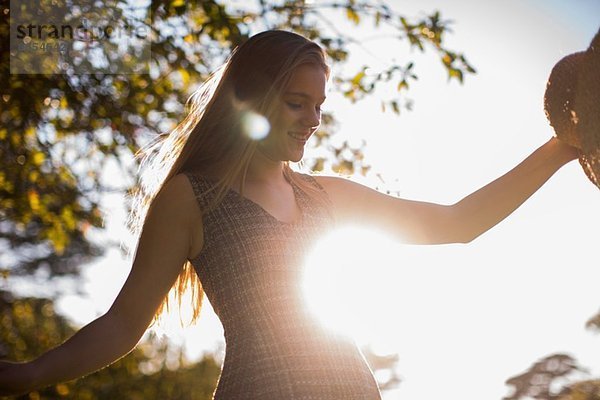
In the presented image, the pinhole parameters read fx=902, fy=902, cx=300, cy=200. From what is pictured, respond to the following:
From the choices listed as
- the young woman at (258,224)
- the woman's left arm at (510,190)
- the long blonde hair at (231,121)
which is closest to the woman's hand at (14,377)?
the young woman at (258,224)

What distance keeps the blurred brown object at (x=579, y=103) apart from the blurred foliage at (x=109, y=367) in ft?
21.7

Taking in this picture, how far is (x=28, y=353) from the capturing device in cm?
1111

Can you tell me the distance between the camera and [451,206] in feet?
8.39

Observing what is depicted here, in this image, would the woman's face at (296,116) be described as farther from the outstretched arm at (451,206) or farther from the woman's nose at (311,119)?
the outstretched arm at (451,206)

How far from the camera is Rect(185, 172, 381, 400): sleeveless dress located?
2.21 metres

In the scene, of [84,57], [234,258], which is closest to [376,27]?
[84,57]

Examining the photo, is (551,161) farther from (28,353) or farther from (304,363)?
(28,353)

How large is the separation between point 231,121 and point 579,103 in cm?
95

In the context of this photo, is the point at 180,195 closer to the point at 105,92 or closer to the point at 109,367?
the point at 105,92

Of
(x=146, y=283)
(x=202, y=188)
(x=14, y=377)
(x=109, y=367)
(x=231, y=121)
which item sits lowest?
(x=14, y=377)

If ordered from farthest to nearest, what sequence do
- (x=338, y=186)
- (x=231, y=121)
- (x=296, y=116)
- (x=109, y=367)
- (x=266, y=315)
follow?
(x=109, y=367) → (x=338, y=186) → (x=231, y=121) → (x=296, y=116) → (x=266, y=315)

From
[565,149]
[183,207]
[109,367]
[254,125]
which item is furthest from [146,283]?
[109,367]

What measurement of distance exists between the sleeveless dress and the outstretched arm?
0.28 m

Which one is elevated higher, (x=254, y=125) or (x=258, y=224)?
(x=254, y=125)
